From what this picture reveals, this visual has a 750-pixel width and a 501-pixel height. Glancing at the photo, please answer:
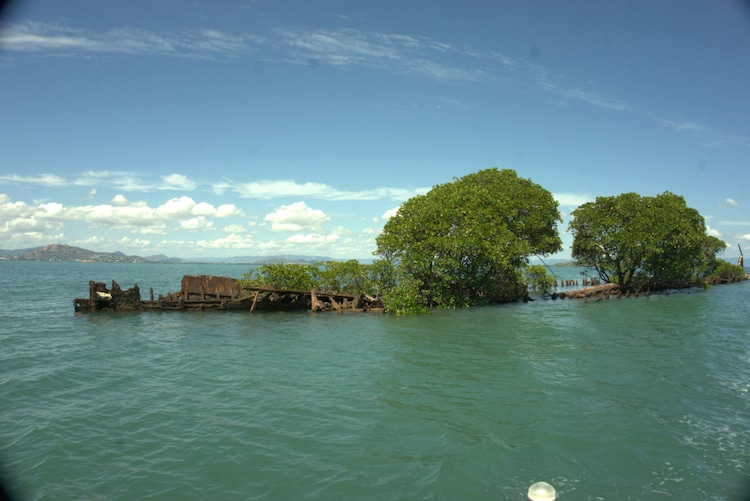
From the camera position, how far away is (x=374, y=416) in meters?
10.9

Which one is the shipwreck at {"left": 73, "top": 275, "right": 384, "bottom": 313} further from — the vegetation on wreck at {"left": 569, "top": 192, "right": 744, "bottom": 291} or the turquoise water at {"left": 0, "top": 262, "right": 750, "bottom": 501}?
the vegetation on wreck at {"left": 569, "top": 192, "right": 744, "bottom": 291}

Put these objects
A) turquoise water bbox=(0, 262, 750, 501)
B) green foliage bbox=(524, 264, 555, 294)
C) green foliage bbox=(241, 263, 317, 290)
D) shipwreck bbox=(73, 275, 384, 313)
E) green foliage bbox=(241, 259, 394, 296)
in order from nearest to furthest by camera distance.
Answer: turquoise water bbox=(0, 262, 750, 501), shipwreck bbox=(73, 275, 384, 313), green foliage bbox=(241, 263, 317, 290), green foliage bbox=(241, 259, 394, 296), green foliage bbox=(524, 264, 555, 294)

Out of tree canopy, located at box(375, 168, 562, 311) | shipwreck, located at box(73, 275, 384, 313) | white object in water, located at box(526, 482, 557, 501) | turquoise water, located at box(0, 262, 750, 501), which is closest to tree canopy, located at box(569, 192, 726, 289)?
tree canopy, located at box(375, 168, 562, 311)

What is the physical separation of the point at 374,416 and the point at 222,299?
23506mm

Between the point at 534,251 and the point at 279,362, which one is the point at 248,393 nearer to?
the point at 279,362

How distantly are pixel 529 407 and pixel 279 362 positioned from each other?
950 cm

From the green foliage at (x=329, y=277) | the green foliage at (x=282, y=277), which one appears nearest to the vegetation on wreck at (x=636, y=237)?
the green foliage at (x=329, y=277)

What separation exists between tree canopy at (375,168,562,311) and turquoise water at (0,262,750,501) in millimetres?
10917

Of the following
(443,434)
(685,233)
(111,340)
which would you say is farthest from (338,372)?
(685,233)

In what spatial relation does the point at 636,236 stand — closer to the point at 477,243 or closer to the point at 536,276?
the point at 536,276

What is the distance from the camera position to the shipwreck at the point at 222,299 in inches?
1179

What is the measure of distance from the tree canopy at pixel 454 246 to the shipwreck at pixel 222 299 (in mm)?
3766

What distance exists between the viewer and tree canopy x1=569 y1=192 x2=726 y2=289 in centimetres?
4394

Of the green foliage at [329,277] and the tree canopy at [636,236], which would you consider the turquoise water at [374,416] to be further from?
the tree canopy at [636,236]
